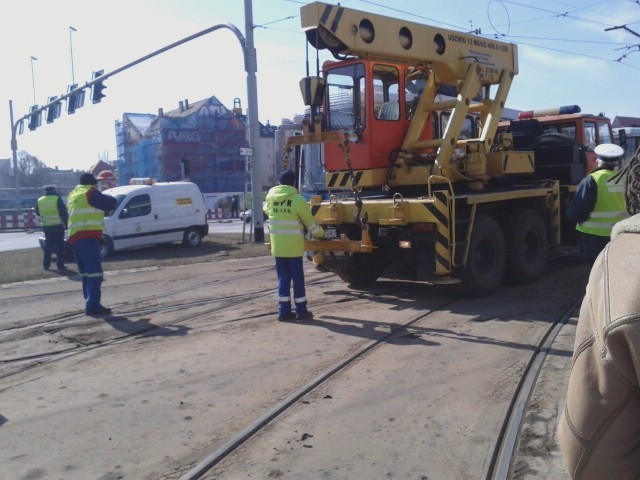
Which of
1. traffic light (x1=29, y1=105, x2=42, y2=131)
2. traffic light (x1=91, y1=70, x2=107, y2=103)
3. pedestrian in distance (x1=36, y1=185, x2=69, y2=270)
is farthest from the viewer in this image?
traffic light (x1=29, y1=105, x2=42, y2=131)

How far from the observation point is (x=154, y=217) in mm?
17531

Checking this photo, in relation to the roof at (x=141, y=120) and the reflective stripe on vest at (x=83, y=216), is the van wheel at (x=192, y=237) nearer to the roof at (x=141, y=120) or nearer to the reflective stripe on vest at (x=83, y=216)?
the reflective stripe on vest at (x=83, y=216)

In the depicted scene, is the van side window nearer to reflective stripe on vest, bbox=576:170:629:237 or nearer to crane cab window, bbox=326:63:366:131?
crane cab window, bbox=326:63:366:131

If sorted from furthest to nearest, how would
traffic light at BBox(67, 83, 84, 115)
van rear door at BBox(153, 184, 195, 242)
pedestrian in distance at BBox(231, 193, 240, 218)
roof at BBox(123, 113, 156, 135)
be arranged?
roof at BBox(123, 113, 156, 135) < pedestrian in distance at BBox(231, 193, 240, 218) < traffic light at BBox(67, 83, 84, 115) < van rear door at BBox(153, 184, 195, 242)

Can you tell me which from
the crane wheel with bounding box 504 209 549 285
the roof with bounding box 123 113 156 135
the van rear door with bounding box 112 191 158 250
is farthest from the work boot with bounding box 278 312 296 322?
the roof with bounding box 123 113 156 135

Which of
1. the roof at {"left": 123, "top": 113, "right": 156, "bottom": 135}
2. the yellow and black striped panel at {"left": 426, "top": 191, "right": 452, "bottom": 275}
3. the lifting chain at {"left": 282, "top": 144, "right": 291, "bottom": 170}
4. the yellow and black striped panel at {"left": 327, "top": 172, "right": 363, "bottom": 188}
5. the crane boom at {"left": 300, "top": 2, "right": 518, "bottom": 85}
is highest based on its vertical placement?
the roof at {"left": 123, "top": 113, "right": 156, "bottom": 135}

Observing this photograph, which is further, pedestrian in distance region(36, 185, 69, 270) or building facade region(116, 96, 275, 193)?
building facade region(116, 96, 275, 193)

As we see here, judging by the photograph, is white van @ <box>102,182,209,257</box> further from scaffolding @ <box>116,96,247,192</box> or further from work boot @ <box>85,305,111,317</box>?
scaffolding @ <box>116,96,247,192</box>

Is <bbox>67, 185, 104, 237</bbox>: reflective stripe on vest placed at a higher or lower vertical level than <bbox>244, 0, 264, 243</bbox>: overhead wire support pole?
lower

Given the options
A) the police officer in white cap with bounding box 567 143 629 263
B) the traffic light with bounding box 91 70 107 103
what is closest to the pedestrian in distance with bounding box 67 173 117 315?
the police officer in white cap with bounding box 567 143 629 263

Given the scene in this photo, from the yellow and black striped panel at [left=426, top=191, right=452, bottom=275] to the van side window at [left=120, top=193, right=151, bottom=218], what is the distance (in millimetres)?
10472

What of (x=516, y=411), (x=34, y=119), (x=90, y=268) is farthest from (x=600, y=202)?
(x=34, y=119)

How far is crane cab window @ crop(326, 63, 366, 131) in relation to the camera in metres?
9.85

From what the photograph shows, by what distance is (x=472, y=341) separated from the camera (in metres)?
6.94
